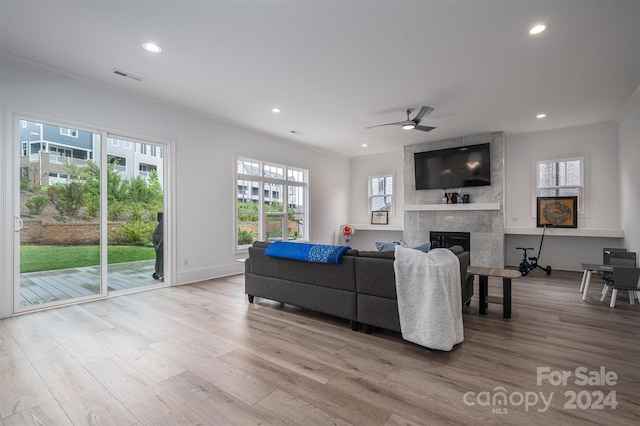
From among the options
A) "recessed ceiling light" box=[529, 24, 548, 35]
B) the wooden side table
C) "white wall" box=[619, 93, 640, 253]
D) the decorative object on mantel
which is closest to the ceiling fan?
"recessed ceiling light" box=[529, 24, 548, 35]

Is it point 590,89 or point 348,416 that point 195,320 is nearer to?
point 348,416

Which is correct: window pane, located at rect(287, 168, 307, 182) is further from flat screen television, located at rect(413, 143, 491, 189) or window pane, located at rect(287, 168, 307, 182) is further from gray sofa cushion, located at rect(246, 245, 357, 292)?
gray sofa cushion, located at rect(246, 245, 357, 292)

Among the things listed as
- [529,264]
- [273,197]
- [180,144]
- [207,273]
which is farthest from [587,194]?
[180,144]

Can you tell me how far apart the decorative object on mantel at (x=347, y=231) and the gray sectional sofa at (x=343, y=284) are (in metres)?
4.86

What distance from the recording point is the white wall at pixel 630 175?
171 inches

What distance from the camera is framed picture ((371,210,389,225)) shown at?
27.6 feet

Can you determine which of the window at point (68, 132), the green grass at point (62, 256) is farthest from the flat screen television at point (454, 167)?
the window at point (68, 132)

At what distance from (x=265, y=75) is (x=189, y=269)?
3294 mm

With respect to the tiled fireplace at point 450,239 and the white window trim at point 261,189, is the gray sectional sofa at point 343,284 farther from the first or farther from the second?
the tiled fireplace at point 450,239

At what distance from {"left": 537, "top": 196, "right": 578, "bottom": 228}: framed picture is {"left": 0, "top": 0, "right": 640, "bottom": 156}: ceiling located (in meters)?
1.81

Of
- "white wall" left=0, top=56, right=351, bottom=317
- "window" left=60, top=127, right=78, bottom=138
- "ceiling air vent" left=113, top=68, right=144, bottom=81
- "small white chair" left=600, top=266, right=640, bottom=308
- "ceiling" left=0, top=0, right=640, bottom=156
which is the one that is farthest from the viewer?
"window" left=60, top=127, right=78, bottom=138

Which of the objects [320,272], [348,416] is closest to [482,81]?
[320,272]

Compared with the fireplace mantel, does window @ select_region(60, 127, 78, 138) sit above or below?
above

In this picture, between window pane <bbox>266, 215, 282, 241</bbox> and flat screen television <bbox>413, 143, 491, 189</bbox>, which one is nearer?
flat screen television <bbox>413, 143, 491, 189</bbox>
